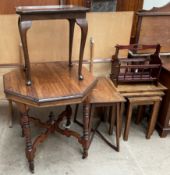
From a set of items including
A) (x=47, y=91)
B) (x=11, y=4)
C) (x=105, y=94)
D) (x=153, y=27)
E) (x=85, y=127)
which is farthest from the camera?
(x=11, y=4)

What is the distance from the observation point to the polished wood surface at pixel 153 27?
2.32m

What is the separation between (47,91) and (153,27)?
1.43 m

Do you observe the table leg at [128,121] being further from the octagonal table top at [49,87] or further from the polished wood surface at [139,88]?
the octagonal table top at [49,87]

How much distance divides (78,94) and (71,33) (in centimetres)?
67

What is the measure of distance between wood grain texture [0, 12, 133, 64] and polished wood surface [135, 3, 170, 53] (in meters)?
0.12

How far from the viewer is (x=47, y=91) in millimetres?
1634

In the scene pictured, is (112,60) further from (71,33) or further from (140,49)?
(71,33)

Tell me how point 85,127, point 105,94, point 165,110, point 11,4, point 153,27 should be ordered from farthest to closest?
point 11,4, point 153,27, point 165,110, point 105,94, point 85,127

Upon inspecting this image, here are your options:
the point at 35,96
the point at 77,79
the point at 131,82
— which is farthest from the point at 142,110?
the point at 35,96

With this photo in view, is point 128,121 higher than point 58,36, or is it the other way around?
point 58,36

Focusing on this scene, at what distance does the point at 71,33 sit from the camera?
2008 millimetres

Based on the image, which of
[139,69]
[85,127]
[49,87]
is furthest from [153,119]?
[49,87]

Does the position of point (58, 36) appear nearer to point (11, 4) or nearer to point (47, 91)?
point (47, 91)

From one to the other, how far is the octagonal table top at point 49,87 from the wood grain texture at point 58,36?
0.37 metres
